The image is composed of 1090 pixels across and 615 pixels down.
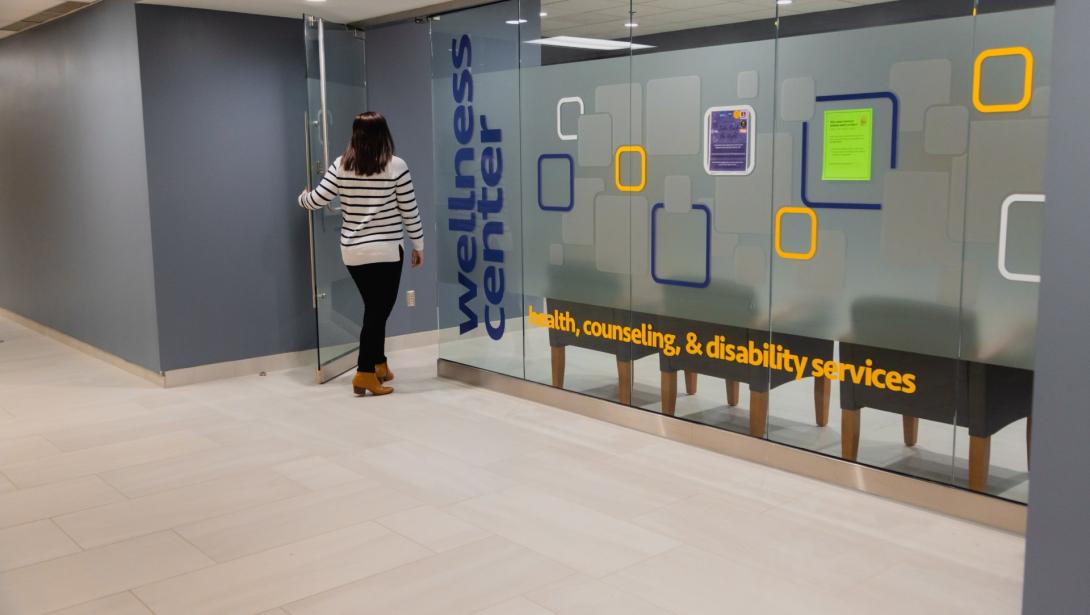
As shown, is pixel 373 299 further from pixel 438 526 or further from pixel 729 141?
pixel 729 141

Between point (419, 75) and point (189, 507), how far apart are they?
3.99m

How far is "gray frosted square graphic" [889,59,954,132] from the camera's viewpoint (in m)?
3.48

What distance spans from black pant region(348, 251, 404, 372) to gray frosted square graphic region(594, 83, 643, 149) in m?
1.66

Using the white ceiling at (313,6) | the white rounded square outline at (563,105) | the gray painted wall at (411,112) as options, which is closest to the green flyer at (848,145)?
the white rounded square outline at (563,105)

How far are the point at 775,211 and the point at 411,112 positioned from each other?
3.60 meters

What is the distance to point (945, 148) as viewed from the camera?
3.51 meters

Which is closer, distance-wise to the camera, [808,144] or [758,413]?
[808,144]

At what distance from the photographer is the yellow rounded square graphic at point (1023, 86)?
10.6 feet

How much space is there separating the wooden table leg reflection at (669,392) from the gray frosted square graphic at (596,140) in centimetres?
114

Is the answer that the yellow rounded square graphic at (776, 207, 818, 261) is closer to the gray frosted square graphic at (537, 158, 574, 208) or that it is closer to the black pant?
the gray frosted square graphic at (537, 158, 574, 208)

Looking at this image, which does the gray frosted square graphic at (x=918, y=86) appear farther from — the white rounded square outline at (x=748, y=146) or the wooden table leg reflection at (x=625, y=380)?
the wooden table leg reflection at (x=625, y=380)

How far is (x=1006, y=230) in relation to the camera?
3.37 meters

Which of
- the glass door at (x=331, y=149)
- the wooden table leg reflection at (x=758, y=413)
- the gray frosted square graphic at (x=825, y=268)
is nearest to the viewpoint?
the gray frosted square graphic at (x=825, y=268)

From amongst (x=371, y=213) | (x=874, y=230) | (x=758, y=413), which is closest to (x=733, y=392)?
(x=758, y=413)
